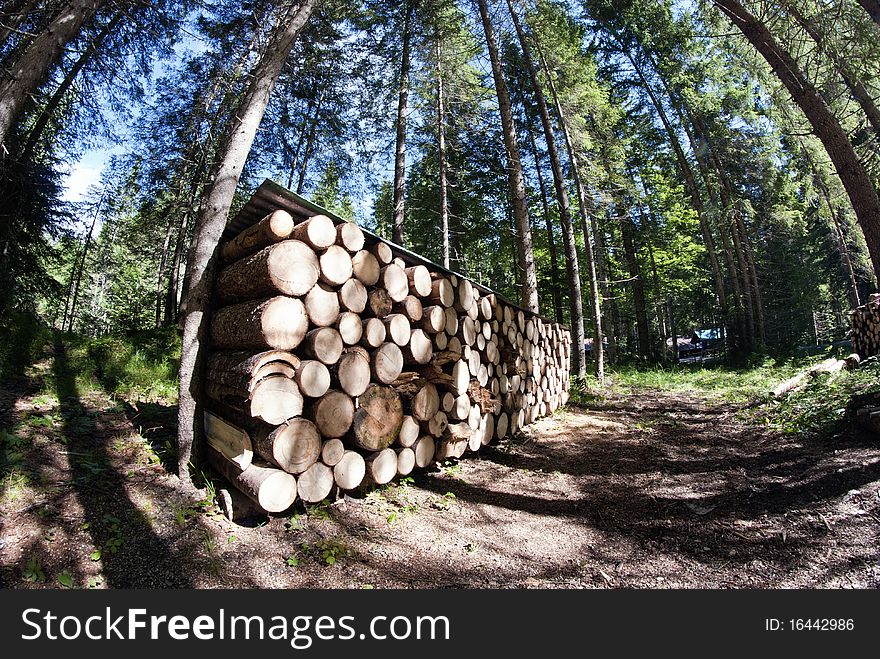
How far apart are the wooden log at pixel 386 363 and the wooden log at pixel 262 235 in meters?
1.27

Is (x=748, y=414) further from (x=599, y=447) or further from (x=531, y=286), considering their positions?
(x=531, y=286)

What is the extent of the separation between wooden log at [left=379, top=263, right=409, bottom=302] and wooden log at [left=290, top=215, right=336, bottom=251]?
0.67 metres

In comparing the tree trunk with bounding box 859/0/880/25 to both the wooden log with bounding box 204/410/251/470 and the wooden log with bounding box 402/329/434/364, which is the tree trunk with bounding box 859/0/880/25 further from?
the wooden log with bounding box 204/410/251/470

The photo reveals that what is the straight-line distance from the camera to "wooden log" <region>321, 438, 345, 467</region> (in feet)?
10.5

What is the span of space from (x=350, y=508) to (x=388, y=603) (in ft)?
3.89

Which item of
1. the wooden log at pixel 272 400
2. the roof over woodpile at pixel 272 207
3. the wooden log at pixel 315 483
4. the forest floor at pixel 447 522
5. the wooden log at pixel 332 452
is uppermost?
the roof over woodpile at pixel 272 207

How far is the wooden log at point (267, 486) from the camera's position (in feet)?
9.17

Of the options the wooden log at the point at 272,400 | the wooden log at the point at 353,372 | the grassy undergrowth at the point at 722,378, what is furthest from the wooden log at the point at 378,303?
the grassy undergrowth at the point at 722,378

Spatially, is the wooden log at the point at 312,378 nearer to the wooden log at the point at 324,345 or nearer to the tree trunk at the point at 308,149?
the wooden log at the point at 324,345

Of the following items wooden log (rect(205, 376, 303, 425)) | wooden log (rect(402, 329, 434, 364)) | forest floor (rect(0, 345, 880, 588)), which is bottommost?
forest floor (rect(0, 345, 880, 588))

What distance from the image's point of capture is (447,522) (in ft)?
11.0

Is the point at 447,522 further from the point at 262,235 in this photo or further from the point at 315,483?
the point at 262,235

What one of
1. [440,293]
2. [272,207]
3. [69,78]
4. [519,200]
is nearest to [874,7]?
[519,200]

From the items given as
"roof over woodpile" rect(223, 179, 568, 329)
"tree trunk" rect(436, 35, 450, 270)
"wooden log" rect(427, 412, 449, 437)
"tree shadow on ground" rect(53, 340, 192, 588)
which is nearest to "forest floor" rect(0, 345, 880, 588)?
"tree shadow on ground" rect(53, 340, 192, 588)
